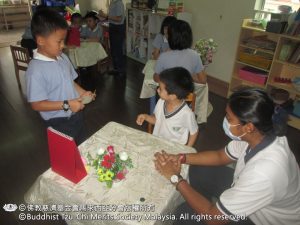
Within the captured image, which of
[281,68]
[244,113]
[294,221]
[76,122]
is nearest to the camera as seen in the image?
[244,113]

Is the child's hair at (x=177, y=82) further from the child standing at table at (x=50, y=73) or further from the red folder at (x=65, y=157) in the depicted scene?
the red folder at (x=65, y=157)

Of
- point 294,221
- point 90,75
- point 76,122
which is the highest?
point 76,122

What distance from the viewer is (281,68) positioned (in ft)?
11.8

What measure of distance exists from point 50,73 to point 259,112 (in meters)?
1.25

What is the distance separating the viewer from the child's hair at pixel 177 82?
→ 179 centimetres

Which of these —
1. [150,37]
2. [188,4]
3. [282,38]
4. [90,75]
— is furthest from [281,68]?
[90,75]

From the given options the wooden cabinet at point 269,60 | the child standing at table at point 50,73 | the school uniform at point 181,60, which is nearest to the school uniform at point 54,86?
the child standing at table at point 50,73

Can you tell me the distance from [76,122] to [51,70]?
461 millimetres

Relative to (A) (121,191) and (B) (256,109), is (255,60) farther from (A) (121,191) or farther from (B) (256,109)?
(A) (121,191)

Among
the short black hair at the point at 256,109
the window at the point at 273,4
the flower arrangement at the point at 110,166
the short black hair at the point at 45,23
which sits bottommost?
the flower arrangement at the point at 110,166

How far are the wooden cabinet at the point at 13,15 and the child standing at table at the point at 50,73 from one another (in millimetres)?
7530

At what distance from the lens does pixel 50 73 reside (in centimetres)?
159

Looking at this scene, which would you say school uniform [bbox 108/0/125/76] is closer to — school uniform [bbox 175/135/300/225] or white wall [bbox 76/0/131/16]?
white wall [bbox 76/0/131/16]

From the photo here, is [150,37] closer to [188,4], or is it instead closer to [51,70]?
[188,4]
